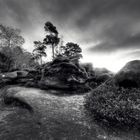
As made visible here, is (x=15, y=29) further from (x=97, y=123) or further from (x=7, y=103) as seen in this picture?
(x=97, y=123)

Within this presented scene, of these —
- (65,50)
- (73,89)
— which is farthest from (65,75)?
(65,50)

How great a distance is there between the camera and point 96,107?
602 cm

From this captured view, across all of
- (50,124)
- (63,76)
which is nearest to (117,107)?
(50,124)

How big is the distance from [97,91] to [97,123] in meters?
2.67

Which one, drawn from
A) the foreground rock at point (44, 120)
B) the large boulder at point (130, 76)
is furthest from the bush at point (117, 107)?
the foreground rock at point (44, 120)

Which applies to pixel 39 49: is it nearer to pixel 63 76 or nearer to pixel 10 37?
pixel 10 37

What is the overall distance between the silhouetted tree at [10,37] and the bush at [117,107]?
25.4 metres

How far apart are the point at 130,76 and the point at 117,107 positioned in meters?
3.10

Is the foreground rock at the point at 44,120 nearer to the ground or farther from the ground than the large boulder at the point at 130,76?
nearer to the ground

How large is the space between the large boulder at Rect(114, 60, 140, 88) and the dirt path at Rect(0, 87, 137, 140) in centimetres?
361

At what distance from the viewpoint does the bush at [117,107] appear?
5199mm

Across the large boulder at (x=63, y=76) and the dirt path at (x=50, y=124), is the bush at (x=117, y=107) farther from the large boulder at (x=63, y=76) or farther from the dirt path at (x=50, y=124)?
the large boulder at (x=63, y=76)

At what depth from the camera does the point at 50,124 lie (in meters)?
5.16

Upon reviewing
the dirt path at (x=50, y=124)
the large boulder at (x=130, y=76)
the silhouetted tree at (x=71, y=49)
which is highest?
the silhouetted tree at (x=71, y=49)
